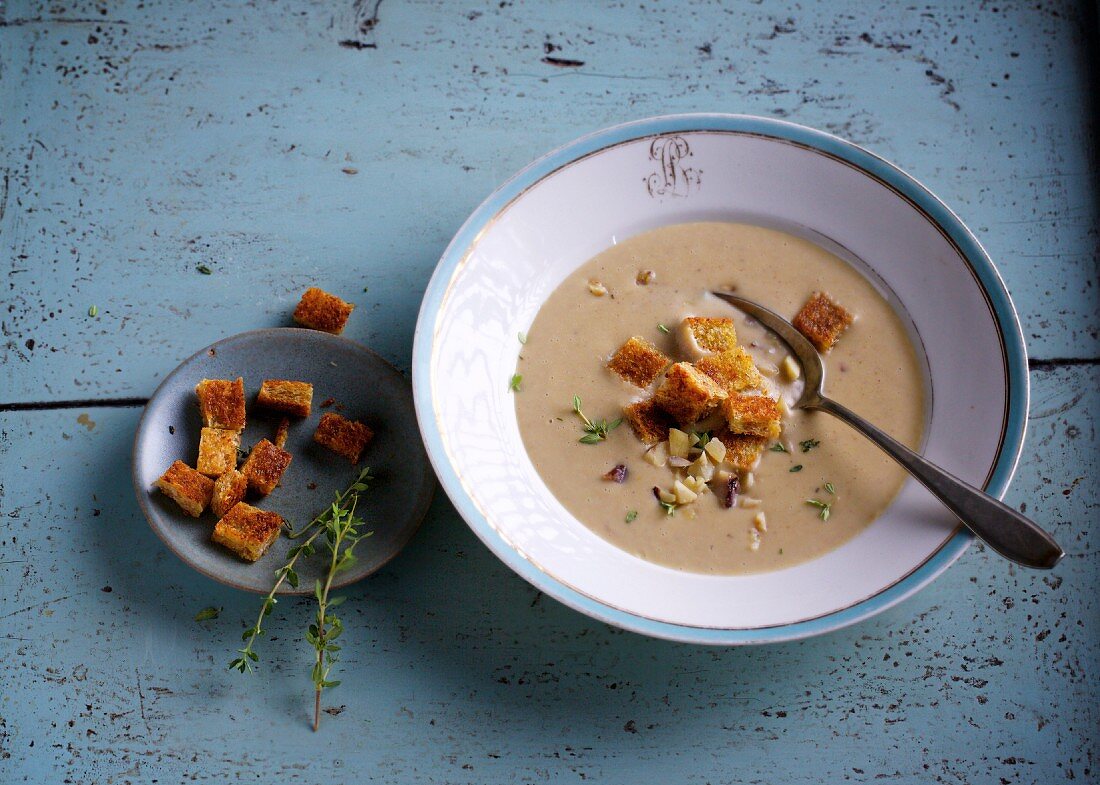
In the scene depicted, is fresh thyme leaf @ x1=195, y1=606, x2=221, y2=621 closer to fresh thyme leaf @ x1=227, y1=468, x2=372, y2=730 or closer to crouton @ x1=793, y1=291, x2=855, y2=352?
fresh thyme leaf @ x1=227, y1=468, x2=372, y2=730

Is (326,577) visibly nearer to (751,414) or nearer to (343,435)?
(343,435)

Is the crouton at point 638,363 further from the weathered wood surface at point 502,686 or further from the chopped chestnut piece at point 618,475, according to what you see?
the weathered wood surface at point 502,686

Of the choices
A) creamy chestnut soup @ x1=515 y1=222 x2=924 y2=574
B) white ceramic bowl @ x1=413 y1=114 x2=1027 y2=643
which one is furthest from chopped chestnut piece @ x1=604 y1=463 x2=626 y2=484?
white ceramic bowl @ x1=413 y1=114 x2=1027 y2=643

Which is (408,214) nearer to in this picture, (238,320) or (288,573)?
(238,320)

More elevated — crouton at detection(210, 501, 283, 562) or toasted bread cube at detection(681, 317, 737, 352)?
toasted bread cube at detection(681, 317, 737, 352)

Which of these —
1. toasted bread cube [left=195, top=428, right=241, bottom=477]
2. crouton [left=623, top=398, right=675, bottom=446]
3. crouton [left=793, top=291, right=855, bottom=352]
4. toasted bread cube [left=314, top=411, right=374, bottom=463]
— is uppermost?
crouton [left=793, top=291, right=855, bottom=352]

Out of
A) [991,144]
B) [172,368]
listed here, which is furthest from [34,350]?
[991,144]
